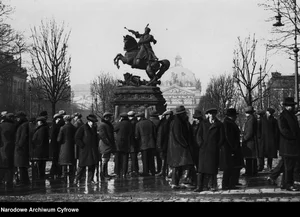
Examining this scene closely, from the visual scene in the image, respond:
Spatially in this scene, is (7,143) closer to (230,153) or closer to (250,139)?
(230,153)

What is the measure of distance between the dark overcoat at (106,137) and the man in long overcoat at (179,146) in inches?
122

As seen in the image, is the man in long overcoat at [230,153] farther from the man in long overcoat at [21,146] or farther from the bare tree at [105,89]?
the bare tree at [105,89]

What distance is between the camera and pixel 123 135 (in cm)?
1552

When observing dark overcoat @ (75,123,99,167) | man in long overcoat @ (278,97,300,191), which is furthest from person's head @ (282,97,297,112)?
dark overcoat @ (75,123,99,167)

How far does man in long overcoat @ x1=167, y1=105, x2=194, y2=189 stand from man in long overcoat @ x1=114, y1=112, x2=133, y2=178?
344cm

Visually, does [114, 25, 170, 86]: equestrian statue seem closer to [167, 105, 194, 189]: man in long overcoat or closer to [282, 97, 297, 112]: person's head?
[167, 105, 194, 189]: man in long overcoat

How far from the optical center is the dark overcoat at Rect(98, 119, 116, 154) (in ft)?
48.6

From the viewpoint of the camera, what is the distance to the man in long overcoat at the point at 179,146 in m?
12.0

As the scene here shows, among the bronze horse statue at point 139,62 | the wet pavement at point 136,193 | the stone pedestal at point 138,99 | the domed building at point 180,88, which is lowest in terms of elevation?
the wet pavement at point 136,193

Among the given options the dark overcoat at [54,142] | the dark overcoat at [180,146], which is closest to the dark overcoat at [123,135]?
the dark overcoat at [54,142]

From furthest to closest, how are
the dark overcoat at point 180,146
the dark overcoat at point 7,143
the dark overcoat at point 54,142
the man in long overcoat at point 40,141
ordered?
1. the dark overcoat at point 54,142
2. the man in long overcoat at point 40,141
3. the dark overcoat at point 7,143
4. the dark overcoat at point 180,146
